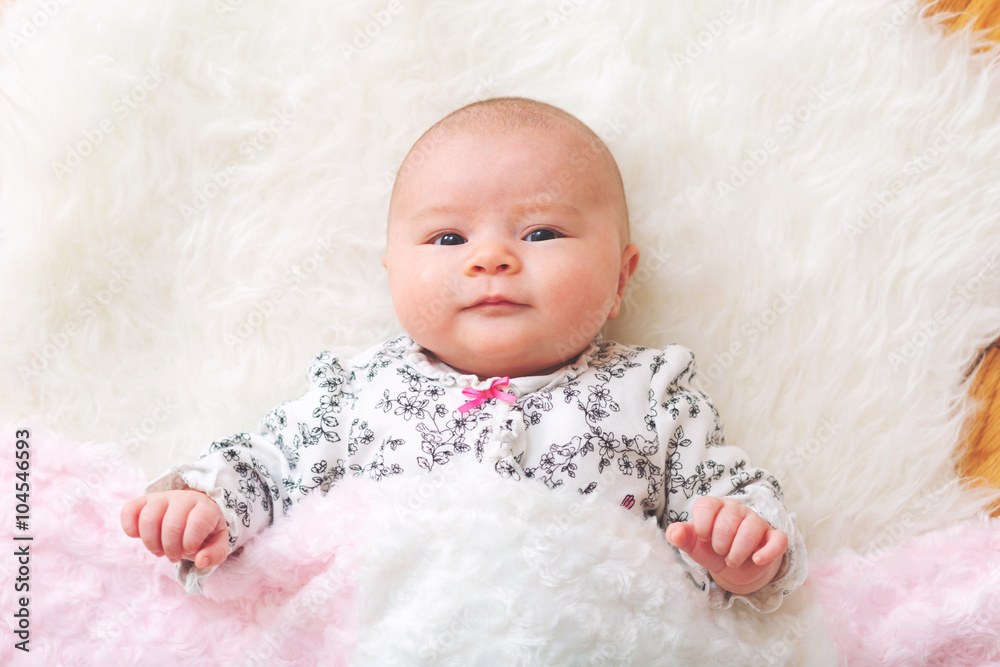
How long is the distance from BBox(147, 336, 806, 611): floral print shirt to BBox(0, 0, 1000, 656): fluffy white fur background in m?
0.18

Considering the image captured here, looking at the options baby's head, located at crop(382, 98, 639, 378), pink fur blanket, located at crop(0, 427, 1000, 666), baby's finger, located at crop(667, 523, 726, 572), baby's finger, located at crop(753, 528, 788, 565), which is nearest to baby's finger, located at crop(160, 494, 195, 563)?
pink fur blanket, located at crop(0, 427, 1000, 666)

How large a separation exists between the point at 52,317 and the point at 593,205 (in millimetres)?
979

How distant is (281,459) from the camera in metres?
1.34

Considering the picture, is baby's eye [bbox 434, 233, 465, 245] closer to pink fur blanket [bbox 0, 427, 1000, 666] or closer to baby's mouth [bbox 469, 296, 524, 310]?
baby's mouth [bbox 469, 296, 524, 310]

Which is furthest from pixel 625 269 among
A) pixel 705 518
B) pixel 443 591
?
pixel 443 591

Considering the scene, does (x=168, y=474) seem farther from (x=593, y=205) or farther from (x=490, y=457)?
(x=593, y=205)

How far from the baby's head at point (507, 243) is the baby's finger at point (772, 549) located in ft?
1.41

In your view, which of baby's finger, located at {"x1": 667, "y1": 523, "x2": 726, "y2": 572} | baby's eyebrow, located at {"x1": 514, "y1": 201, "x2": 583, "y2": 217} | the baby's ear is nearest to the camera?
baby's finger, located at {"x1": 667, "y1": 523, "x2": 726, "y2": 572}

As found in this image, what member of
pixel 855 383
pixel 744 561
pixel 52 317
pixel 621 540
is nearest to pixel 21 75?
pixel 52 317

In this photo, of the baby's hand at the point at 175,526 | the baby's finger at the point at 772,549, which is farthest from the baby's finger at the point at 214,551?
the baby's finger at the point at 772,549

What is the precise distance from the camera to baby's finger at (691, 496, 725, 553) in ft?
3.51

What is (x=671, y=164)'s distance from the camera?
1534mm

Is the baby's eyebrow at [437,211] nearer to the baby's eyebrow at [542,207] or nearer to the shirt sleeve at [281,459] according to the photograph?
the baby's eyebrow at [542,207]

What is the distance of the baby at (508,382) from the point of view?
4.04 ft
